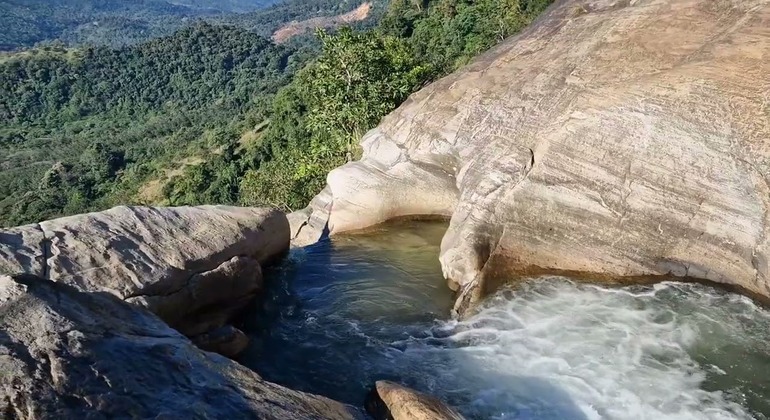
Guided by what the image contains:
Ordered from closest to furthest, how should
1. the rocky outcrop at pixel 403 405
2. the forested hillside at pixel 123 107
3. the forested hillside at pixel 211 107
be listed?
the rocky outcrop at pixel 403 405 < the forested hillside at pixel 211 107 < the forested hillside at pixel 123 107

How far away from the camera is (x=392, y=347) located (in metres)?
14.4

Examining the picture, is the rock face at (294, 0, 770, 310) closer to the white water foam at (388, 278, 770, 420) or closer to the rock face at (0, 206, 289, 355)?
the white water foam at (388, 278, 770, 420)

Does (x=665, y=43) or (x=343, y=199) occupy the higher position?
(x=665, y=43)

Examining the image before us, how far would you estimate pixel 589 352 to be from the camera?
13.7 m

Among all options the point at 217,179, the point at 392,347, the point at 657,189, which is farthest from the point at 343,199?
the point at 217,179

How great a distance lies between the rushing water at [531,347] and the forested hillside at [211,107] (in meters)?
9.97

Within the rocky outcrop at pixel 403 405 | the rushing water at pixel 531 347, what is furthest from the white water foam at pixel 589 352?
the rocky outcrop at pixel 403 405

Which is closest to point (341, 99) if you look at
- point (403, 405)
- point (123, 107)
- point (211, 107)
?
point (403, 405)

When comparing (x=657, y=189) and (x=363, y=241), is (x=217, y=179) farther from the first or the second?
(x=657, y=189)

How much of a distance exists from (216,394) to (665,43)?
14.8m

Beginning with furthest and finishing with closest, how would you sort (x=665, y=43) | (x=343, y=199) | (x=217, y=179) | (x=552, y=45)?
(x=217, y=179), (x=343, y=199), (x=552, y=45), (x=665, y=43)

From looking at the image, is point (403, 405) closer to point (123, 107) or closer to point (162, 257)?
point (162, 257)

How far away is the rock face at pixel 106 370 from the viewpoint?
7.53m

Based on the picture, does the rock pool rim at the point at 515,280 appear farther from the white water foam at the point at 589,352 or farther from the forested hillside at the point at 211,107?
the forested hillside at the point at 211,107
